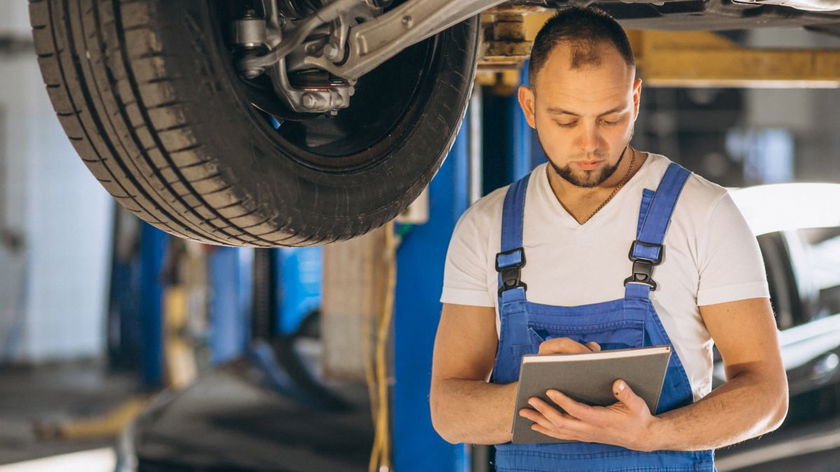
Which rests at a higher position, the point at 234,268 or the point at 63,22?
the point at 63,22

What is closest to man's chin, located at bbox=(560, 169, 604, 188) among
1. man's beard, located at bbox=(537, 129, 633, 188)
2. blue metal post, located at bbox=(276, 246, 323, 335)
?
man's beard, located at bbox=(537, 129, 633, 188)

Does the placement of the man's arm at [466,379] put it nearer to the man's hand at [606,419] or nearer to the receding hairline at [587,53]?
the man's hand at [606,419]

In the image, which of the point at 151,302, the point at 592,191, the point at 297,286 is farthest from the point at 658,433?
the point at 151,302

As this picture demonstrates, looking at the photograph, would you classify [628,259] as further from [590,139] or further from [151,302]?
[151,302]

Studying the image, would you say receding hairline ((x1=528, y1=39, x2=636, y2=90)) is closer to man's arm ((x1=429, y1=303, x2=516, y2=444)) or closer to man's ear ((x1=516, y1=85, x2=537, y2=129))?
man's ear ((x1=516, y1=85, x2=537, y2=129))

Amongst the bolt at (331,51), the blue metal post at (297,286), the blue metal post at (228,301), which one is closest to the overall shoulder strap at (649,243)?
the bolt at (331,51)

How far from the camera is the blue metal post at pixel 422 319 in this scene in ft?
8.25

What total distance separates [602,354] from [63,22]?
2.76ft

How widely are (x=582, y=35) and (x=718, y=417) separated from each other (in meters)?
0.59

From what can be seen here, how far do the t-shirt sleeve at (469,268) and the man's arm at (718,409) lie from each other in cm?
26

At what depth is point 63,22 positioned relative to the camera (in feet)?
4.53

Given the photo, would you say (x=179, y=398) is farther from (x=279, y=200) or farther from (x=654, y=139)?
(x=654, y=139)

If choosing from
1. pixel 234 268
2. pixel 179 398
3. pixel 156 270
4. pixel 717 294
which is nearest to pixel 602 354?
pixel 717 294

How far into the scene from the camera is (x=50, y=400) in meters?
7.00
